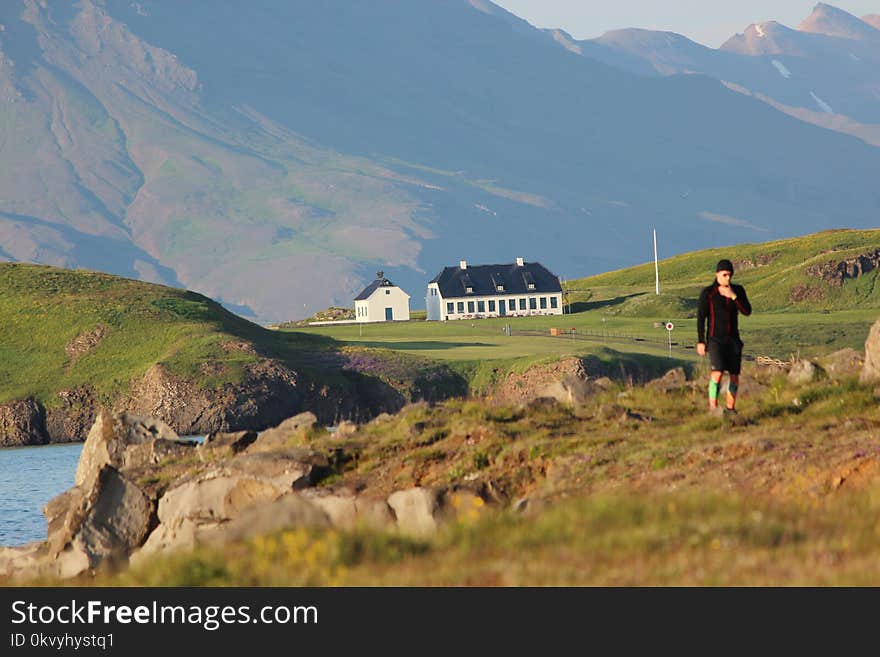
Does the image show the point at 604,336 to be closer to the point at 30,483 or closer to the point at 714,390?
the point at 30,483

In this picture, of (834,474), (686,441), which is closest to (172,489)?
(686,441)

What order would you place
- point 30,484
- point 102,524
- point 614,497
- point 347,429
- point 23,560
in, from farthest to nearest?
1. point 30,484
2. point 347,429
3. point 23,560
4. point 102,524
5. point 614,497

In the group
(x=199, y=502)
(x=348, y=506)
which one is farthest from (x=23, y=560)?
(x=348, y=506)

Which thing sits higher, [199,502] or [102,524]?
[199,502]

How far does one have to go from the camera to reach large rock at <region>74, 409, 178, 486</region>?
43.1 m

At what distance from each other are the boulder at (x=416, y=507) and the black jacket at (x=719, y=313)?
23.3ft

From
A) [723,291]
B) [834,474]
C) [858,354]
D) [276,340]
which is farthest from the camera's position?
[276,340]

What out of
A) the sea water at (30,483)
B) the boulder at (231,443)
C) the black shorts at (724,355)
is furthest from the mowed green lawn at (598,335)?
the black shorts at (724,355)

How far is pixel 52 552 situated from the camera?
33.8m

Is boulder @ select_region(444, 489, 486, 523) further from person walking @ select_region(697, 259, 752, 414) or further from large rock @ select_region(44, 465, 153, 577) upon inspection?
large rock @ select_region(44, 465, 153, 577)

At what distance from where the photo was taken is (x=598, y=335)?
14300 cm

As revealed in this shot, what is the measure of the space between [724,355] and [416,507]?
314 inches

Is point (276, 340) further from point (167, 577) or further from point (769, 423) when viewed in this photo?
point (167, 577)
